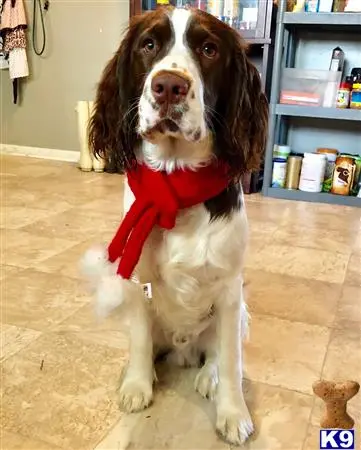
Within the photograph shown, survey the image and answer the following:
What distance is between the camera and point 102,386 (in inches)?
49.1

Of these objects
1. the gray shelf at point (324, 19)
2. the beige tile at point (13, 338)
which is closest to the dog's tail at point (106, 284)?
the beige tile at point (13, 338)

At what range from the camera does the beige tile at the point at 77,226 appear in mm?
2346

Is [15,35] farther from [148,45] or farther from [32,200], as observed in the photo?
[148,45]

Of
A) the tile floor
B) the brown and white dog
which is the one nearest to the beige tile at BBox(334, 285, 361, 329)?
the tile floor

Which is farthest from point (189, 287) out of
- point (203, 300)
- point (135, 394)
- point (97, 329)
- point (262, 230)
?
point (262, 230)

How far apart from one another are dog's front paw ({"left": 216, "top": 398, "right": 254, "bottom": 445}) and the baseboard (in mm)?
3321

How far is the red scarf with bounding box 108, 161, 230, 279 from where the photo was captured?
103 centimetres

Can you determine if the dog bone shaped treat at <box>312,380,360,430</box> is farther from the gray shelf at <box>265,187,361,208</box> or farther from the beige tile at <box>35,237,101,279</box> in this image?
the gray shelf at <box>265,187,361,208</box>

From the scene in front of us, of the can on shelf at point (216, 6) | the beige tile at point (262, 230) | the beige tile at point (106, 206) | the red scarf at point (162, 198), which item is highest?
the can on shelf at point (216, 6)

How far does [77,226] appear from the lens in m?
2.47

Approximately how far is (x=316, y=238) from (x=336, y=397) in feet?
5.59

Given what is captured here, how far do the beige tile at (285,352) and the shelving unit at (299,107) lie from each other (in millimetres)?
1480

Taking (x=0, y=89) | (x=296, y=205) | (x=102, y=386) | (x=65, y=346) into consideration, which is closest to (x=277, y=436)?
(x=102, y=386)

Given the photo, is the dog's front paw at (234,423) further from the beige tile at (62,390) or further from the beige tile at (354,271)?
the beige tile at (354,271)
